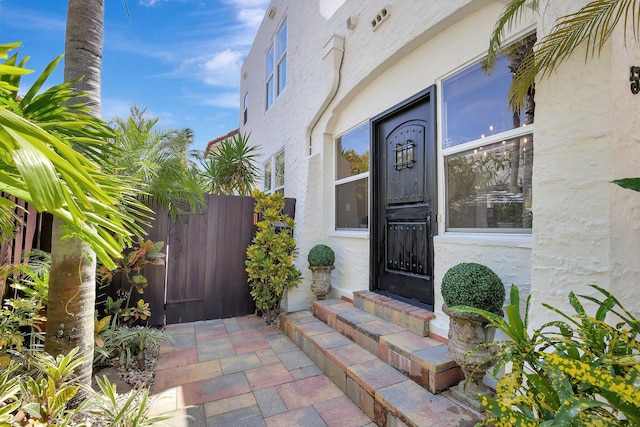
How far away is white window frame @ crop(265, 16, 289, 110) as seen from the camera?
6.00 meters

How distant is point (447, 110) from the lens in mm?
2699

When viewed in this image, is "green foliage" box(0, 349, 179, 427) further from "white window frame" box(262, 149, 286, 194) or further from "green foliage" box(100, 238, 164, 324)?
"white window frame" box(262, 149, 286, 194)

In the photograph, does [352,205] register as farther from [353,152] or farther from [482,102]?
[482,102]

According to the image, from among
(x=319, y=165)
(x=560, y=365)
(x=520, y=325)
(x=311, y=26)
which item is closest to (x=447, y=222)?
(x=520, y=325)

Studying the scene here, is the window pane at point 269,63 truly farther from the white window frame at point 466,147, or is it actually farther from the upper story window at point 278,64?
the white window frame at point 466,147

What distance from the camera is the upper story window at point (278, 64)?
6.04 m

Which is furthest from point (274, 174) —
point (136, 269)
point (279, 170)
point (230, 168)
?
point (136, 269)

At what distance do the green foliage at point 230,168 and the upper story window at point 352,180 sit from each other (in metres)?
2.31

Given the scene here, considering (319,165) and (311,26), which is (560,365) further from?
(311,26)

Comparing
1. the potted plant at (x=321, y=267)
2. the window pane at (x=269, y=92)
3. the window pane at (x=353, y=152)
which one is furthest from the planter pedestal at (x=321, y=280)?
the window pane at (x=269, y=92)

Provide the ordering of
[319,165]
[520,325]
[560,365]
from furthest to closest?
[319,165] → [520,325] → [560,365]

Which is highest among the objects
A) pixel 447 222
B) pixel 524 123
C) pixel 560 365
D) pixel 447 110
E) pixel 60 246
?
pixel 447 110

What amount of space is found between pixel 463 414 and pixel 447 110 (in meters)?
2.47

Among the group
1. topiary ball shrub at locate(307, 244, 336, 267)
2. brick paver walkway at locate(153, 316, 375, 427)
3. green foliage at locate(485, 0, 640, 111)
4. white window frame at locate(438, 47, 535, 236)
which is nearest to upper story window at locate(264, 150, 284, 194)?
topiary ball shrub at locate(307, 244, 336, 267)
